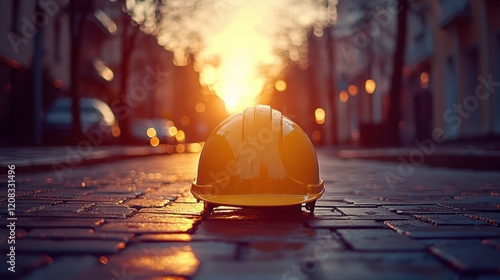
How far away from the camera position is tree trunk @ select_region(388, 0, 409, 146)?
61.7ft

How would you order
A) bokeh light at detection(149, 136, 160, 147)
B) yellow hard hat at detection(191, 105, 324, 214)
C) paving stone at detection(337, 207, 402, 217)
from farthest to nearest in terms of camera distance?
bokeh light at detection(149, 136, 160, 147) < paving stone at detection(337, 207, 402, 217) < yellow hard hat at detection(191, 105, 324, 214)

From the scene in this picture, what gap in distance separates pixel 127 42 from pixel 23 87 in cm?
669

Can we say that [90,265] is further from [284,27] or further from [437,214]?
[284,27]

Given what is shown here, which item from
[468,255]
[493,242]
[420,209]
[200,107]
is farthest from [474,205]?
[200,107]

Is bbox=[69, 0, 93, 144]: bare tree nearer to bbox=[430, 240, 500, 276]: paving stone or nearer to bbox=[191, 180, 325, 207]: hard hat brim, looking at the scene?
bbox=[191, 180, 325, 207]: hard hat brim

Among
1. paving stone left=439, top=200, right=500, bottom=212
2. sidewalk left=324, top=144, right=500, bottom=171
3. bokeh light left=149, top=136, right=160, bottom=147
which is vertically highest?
paving stone left=439, top=200, right=500, bottom=212

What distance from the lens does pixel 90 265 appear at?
2.53 meters

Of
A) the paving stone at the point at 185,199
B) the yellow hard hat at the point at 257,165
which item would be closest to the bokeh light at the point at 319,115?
the paving stone at the point at 185,199

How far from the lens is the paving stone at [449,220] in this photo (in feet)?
12.6

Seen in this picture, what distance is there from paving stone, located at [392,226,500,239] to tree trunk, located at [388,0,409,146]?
15.9 meters

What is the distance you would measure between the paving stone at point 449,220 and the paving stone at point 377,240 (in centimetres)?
53

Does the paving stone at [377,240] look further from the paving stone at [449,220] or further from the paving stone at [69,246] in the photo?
the paving stone at [69,246]

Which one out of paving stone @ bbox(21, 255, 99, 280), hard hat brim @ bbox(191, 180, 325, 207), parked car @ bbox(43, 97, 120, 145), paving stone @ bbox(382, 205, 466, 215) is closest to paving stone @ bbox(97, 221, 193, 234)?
hard hat brim @ bbox(191, 180, 325, 207)

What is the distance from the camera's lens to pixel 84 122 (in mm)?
22344
